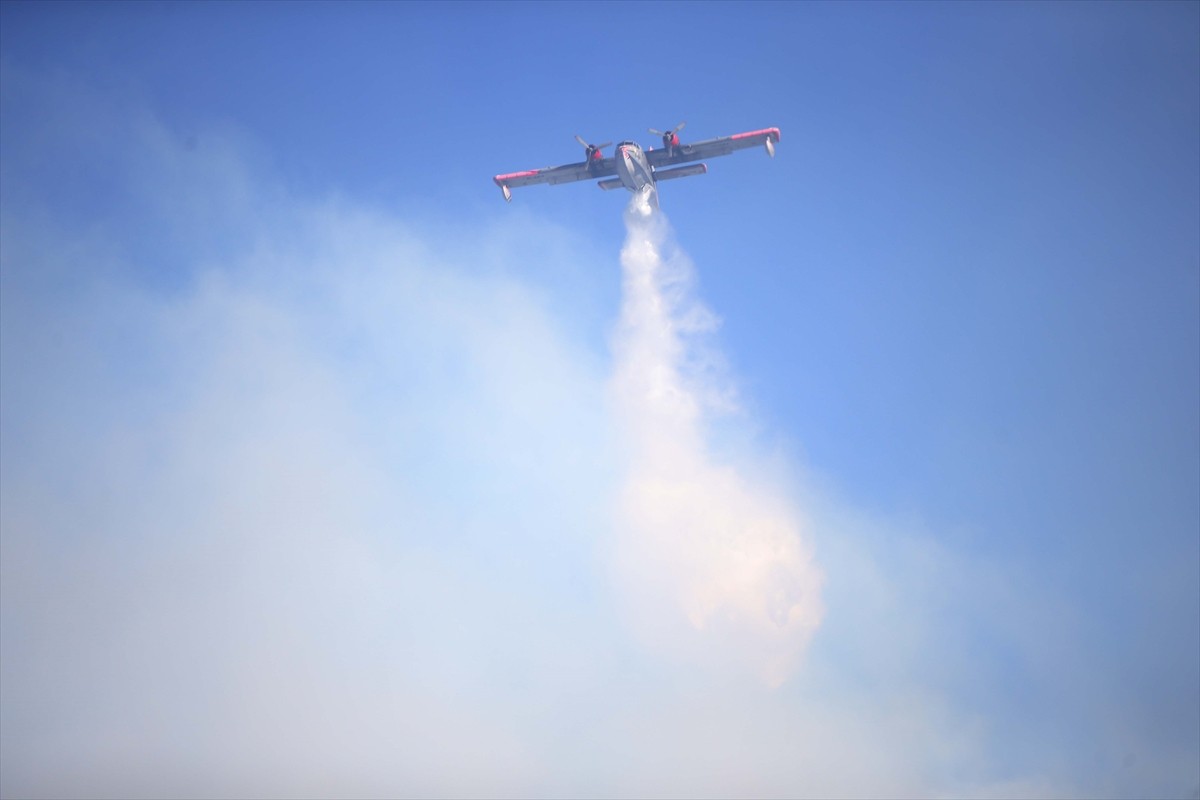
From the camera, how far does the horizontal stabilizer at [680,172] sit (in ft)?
220

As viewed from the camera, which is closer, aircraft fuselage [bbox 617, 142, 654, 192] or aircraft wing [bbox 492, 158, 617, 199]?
aircraft fuselage [bbox 617, 142, 654, 192]

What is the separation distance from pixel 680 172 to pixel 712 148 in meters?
3.28

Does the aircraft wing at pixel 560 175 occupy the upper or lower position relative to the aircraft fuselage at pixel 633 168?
upper

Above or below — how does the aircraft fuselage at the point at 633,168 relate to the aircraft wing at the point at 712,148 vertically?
below

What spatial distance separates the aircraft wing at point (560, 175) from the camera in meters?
69.1

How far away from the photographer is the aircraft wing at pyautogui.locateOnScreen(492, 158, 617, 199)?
227 ft

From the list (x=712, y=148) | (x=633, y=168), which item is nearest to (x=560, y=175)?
(x=633, y=168)

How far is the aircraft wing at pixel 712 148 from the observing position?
217 ft

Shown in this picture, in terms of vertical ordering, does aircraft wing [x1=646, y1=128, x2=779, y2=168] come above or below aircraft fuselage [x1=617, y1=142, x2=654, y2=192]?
above

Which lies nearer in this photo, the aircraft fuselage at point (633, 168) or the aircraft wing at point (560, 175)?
the aircraft fuselage at point (633, 168)

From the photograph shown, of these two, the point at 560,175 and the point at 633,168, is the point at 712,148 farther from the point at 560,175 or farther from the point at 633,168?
the point at 560,175

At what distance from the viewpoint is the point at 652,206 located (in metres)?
70.2

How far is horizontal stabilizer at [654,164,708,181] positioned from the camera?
220 feet

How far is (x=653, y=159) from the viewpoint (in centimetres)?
6744
